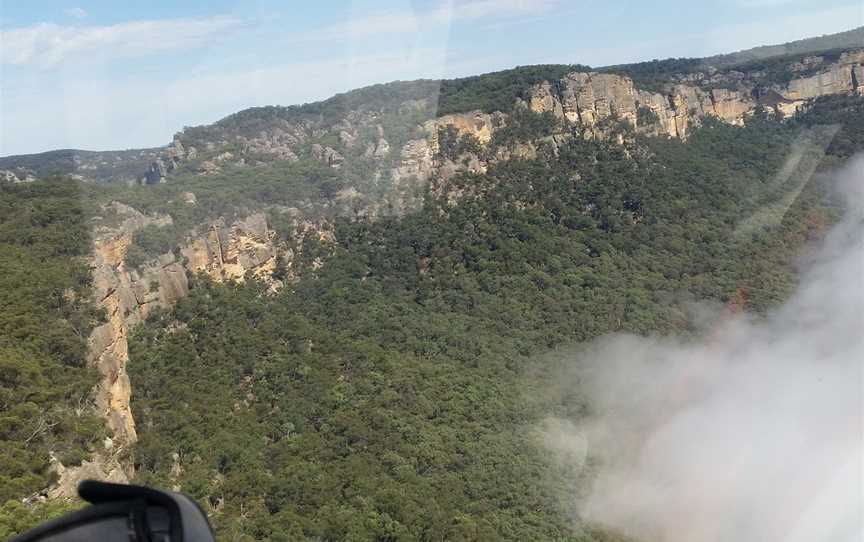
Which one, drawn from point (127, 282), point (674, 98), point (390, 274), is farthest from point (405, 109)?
point (127, 282)

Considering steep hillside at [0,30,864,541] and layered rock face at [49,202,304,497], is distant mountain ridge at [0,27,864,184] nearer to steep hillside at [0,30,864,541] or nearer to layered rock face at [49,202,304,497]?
steep hillside at [0,30,864,541]

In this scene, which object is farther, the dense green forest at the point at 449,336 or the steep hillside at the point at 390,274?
the dense green forest at the point at 449,336

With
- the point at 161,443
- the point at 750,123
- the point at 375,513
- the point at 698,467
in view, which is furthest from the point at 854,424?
the point at 750,123

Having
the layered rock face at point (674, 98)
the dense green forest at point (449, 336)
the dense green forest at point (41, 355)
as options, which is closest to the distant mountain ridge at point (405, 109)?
the layered rock face at point (674, 98)

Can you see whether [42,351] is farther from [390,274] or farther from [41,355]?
[390,274]

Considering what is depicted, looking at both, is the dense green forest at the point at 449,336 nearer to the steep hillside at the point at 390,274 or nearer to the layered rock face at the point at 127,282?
the steep hillside at the point at 390,274
